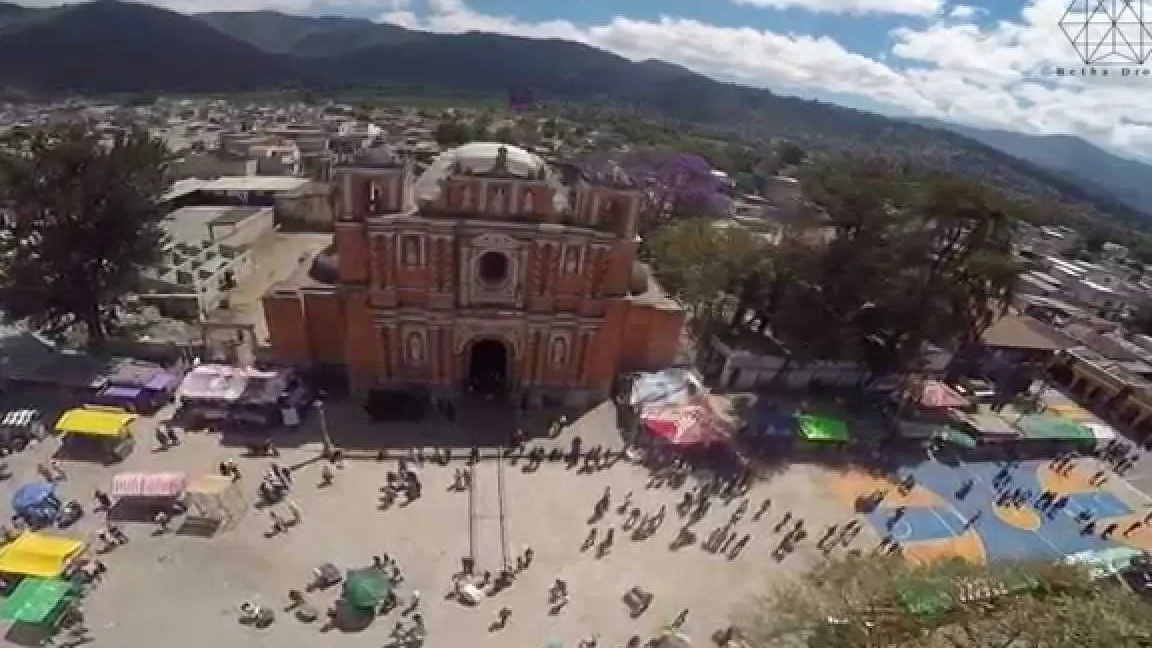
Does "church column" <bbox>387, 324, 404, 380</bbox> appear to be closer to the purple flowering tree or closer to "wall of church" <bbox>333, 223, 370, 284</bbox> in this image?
"wall of church" <bbox>333, 223, 370, 284</bbox>

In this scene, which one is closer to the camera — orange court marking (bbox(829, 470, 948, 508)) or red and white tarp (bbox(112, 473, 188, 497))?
red and white tarp (bbox(112, 473, 188, 497))

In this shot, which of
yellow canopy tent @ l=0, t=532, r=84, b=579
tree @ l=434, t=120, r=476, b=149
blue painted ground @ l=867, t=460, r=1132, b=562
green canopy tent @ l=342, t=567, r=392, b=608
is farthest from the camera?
tree @ l=434, t=120, r=476, b=149

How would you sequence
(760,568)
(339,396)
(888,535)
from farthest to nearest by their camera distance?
(339,396)
(888,535)
(760,568)

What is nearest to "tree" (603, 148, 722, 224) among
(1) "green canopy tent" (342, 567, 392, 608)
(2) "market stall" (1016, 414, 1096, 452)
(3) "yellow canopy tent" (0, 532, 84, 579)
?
(2) "market stall" (1016, 414, 1096, 452)

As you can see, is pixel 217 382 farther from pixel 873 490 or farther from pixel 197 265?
pixel 873 490

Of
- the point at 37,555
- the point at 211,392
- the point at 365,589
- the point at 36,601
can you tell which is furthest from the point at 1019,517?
the point at 37,555

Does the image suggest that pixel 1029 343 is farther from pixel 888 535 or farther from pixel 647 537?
pixel 647 537

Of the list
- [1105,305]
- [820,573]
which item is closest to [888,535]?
[820,573]
